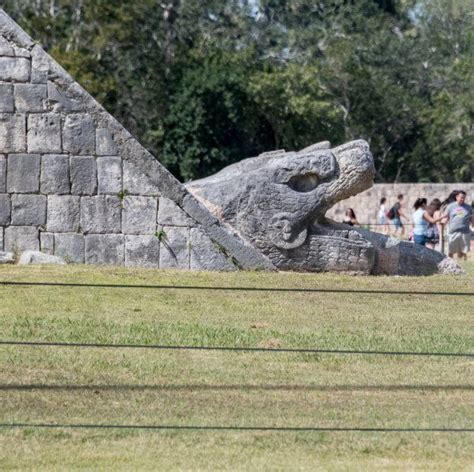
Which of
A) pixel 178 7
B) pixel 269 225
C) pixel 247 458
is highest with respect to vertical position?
pixel 178 7

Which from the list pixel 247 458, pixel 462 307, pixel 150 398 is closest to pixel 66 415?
pixel 150 398

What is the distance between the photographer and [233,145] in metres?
47.1

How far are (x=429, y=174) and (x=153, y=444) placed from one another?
4863 centimetres

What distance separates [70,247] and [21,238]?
1.87ft

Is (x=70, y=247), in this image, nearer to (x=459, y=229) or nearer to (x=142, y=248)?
(x=142, y=248)

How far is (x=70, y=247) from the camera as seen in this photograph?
16.2 meters

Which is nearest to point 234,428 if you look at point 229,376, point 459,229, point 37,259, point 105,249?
point 229,376

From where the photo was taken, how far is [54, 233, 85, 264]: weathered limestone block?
1616 centimetres

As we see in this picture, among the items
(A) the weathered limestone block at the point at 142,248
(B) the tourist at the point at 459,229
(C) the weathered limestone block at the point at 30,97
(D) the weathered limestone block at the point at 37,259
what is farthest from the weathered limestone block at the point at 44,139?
(B) the tourist at the point at 459,229

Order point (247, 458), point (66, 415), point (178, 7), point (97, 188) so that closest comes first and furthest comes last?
point (247, 458) < point (66, 415) < point (97, 188) < point (178, 7)

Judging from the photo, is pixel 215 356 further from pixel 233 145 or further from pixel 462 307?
pixel 233 145

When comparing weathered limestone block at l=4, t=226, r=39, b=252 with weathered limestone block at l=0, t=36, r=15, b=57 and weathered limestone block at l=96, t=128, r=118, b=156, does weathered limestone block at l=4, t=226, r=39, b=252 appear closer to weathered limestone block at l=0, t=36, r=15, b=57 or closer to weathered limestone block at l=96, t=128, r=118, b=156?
weathered limestone block at l=96, t=128, r=118, b=156

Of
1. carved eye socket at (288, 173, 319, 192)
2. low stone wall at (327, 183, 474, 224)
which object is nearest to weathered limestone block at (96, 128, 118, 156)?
carved eye socket at (288, 173, 319, 192)

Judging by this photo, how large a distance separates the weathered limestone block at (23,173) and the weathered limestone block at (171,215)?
1436 millimetres
